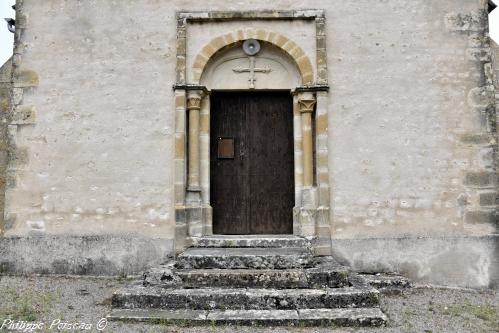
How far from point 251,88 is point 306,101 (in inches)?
34.1

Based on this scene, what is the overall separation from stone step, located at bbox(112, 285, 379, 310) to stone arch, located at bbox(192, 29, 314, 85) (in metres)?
3.10

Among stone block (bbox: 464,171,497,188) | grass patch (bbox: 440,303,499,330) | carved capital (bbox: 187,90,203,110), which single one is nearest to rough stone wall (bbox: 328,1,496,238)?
stone block (bbox: 464,171,497,188)

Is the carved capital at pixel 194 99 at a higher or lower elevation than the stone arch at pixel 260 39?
lower

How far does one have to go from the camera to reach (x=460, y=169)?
19.6 feet

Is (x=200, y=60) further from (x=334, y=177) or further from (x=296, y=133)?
(x=334, y=177)

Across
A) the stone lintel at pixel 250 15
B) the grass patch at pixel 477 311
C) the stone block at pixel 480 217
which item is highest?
the stone lintel at pixel 250 15

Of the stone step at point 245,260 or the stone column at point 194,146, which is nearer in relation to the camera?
the stone step at point 245,260

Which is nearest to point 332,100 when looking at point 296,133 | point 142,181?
point 296,133

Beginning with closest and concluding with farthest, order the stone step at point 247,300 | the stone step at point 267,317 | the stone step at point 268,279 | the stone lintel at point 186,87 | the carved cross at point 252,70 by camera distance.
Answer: the stone step at point 267,317
the stone step at point 247,300
the stone step at point 268,279
the stone lintel at point 186,87
the carved cross at point 252,70

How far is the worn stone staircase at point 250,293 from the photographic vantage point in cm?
407

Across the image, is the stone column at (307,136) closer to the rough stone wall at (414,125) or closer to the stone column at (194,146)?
the rough stone wall at (414,125)

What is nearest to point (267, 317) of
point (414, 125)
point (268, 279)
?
point (268, 279)

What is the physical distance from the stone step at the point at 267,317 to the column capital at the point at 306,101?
2986mm

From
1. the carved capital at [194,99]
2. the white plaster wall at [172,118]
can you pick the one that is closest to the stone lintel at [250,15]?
the white plaster wall at [172,118]
